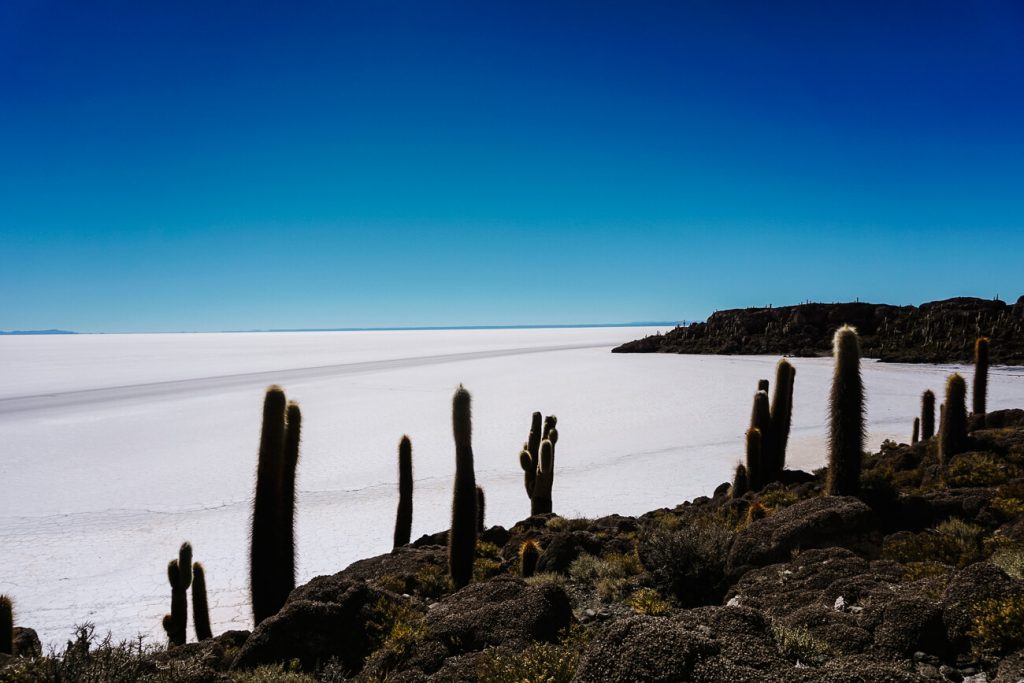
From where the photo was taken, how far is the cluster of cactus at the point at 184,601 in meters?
9.27

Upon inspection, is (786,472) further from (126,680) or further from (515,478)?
(126,680)

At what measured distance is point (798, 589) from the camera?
5.97m

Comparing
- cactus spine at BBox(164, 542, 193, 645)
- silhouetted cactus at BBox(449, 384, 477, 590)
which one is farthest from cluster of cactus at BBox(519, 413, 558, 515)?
cactus spine at BBox(164, 542, 193, 645)

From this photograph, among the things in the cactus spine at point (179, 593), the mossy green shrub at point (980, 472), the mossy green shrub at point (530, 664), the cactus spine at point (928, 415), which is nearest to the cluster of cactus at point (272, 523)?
the cactus spine at point (179, 593)

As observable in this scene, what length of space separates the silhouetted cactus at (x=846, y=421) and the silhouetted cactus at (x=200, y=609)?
9985 mm

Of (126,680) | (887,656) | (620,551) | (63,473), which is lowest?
(63,473)

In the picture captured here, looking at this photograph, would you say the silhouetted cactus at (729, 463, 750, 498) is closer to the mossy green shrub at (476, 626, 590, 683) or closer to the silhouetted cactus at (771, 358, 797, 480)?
the silhouetted cactus at (771, 358, 797, 480)

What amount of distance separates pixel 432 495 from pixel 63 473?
13.8m

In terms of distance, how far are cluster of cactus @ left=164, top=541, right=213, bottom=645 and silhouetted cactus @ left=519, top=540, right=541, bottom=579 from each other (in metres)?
4.96

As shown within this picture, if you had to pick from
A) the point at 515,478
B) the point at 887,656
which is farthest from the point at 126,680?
the point at 515,478

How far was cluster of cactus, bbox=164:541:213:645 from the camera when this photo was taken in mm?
9266

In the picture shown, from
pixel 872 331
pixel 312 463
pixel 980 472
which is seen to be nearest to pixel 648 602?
pixel 980 472

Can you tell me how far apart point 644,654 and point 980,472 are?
9840 millimetres

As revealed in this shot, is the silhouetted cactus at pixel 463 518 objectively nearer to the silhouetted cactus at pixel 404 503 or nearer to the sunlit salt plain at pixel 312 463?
the silhouetted cactus at pixel 404 503
